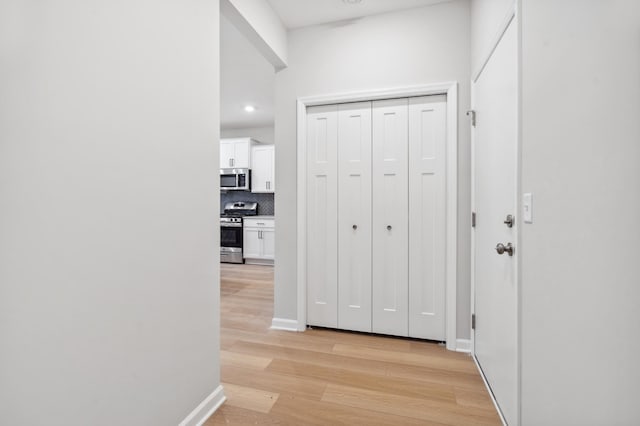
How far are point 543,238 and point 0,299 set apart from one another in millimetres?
1687

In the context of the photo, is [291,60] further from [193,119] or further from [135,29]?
[135,29]

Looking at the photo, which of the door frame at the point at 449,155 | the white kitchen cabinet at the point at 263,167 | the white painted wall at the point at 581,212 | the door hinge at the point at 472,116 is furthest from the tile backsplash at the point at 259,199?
the white painted wall at the point at 581,212

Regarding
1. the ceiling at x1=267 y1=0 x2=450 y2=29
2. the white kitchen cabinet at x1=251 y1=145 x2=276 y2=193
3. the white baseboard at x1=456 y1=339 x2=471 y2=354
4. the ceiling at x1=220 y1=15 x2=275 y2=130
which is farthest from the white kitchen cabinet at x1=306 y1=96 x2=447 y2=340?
the white kitchen cabinet at x1=251 y1=145 x2=276 y2=193

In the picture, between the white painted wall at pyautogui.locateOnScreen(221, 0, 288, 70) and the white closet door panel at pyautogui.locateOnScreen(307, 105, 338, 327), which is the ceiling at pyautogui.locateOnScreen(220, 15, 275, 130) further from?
the white closet door panel at pyautogui.locateOnScreen(307, 105, 338, 327)

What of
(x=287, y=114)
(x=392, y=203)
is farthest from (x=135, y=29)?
(x=392, y=203)

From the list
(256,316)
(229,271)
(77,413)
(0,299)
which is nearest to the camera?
(0,299)

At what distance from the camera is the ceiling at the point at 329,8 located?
229cm

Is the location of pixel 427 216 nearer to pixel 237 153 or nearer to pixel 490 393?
pixel 490 393

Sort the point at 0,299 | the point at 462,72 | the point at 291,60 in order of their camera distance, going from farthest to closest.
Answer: the point at 291,60
the point at 462,72
the point at 0,299

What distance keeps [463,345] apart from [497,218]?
3.73ft

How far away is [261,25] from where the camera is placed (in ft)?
7.18

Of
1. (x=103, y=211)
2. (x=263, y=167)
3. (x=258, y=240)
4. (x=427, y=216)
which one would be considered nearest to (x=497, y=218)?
(x=427, y=216)

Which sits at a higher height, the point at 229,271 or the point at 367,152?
the point at 367,152

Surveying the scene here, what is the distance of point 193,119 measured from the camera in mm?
1474
